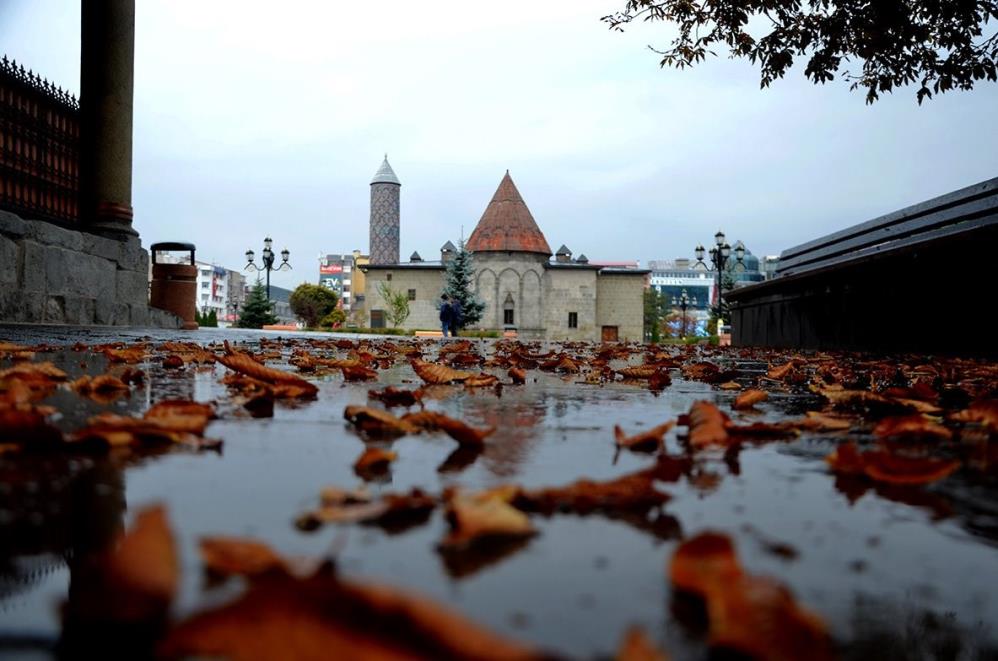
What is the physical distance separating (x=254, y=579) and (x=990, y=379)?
3.58 meters

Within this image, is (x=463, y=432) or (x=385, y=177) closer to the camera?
(x=463, y=432)

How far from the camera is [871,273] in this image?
22.8 feet

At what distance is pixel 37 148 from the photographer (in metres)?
8.40

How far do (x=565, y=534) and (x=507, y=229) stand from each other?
50844 mm

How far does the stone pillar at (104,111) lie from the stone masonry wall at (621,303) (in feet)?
152

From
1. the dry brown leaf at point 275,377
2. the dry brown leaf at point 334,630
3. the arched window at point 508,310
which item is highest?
the arched window at point 508,310

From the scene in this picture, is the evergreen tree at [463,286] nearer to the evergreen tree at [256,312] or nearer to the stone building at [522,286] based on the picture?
the stone building at [522,286]

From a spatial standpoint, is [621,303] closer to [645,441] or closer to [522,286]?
[522,286]

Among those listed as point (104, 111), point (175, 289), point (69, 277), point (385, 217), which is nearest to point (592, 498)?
point (69, 277)

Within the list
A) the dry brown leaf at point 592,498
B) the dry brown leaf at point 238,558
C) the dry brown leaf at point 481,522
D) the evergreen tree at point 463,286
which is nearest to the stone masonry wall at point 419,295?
the evergreen tree at point 463,286

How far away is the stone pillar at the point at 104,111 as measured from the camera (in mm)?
9344

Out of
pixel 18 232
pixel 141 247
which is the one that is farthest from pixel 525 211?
pixel 18 232

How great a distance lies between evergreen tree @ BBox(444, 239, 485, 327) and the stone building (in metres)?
2.17

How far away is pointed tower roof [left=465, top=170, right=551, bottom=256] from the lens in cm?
5088
